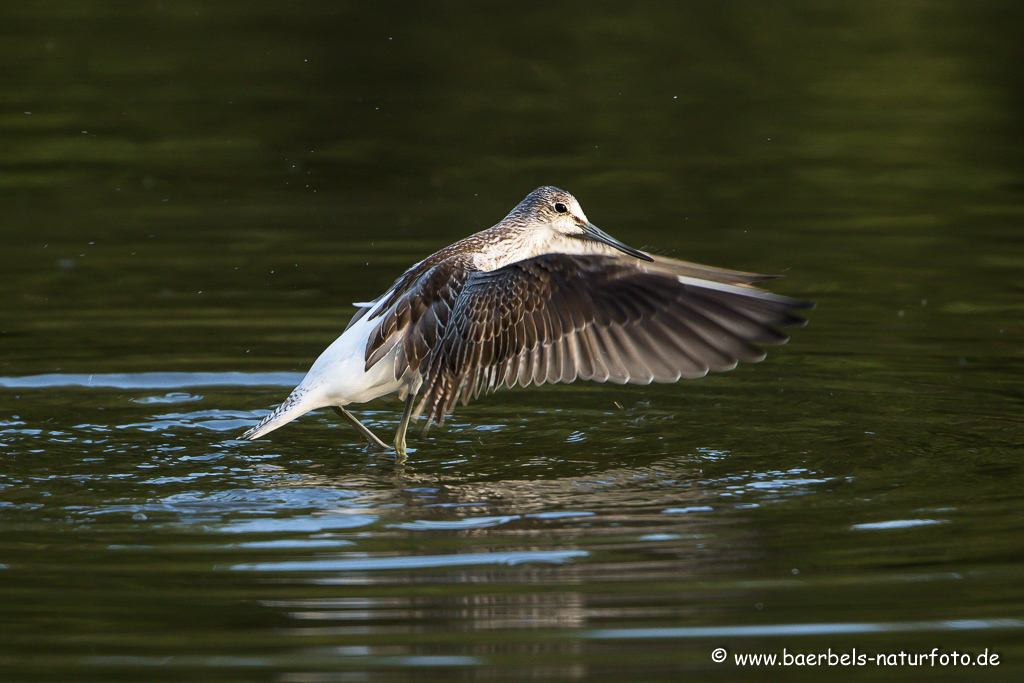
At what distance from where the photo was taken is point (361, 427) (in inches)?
311

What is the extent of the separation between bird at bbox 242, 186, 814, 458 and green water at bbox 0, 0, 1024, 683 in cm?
46

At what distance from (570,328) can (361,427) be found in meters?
1.58

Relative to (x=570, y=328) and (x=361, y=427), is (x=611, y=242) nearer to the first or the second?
(x=570, y=328)

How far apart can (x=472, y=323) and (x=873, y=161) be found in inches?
340

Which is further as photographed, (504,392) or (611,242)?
(504,392)

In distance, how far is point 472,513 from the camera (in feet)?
20.7

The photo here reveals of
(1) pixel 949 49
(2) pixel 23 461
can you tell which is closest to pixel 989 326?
(2) pixel 23 461

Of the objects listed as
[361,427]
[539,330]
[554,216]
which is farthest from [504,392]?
[539,330]

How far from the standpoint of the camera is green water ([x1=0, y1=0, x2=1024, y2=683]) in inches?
199

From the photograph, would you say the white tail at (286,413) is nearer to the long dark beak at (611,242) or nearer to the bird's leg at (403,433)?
the bird's leg at (403,433)

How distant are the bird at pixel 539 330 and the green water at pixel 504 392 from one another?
46cm

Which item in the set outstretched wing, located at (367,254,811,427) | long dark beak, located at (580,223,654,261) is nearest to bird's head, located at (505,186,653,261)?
long dark beak, located at (580,223,654,261)

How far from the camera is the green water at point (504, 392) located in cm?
505

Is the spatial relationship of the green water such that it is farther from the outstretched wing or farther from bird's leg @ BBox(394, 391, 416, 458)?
the outstretched wing
